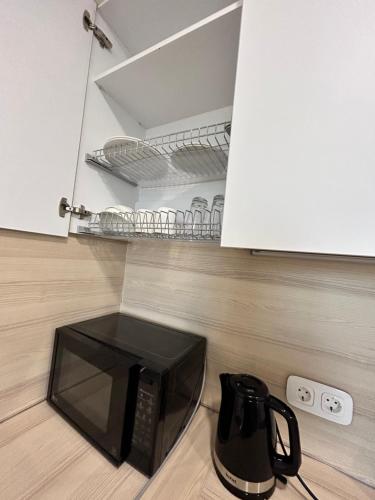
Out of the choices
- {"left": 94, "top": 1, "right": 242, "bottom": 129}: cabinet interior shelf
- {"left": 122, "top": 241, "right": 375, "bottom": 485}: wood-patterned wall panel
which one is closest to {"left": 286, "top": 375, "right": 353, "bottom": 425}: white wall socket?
{"left": 122, "top": 241, "right": 375, "bottom": 485}: wood-patterned wall panel

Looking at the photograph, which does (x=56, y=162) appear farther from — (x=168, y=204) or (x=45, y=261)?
(x=168, y=204)

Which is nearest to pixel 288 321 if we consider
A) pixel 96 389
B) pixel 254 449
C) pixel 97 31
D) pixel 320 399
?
pixel 320 399

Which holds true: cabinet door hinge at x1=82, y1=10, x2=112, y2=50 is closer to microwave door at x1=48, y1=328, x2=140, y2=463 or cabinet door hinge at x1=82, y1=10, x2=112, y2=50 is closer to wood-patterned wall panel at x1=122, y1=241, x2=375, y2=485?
wood-patterned wall panel at x1=122, y1=241, x2=375, y2=485

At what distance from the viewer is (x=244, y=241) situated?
46cm

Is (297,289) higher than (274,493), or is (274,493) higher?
(297,289)

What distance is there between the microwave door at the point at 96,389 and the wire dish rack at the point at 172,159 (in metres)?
0.67

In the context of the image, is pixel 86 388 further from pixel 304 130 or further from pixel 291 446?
pixel 304 130

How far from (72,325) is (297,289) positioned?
0.81 m

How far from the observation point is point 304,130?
0.42m

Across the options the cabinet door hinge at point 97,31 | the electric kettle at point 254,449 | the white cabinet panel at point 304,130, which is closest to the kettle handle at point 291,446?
the electric kettle at point 254,449

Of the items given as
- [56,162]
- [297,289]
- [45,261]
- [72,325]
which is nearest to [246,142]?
[297,289]

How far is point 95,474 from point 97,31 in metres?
1.42

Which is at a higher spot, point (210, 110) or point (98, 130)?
point (210, 110)

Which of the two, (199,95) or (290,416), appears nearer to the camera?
(290,416)
